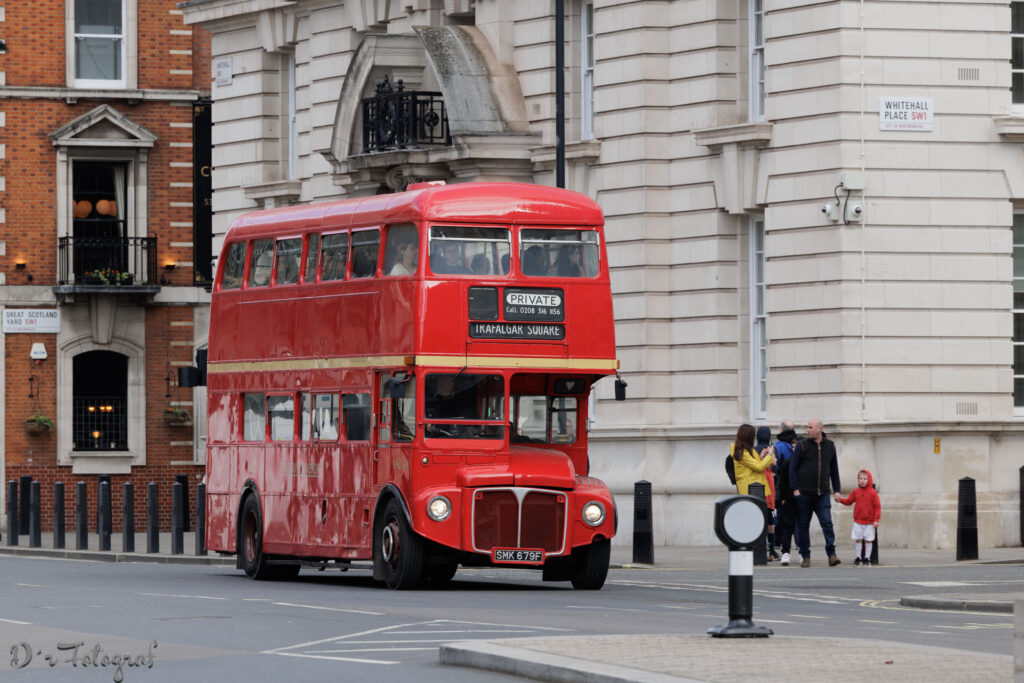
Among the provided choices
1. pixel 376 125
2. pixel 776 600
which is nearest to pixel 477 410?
pixel 776 600

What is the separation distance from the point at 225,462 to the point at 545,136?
9718mm

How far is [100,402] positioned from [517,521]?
81.7ft

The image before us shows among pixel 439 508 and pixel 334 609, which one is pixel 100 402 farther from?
pixel 334 609

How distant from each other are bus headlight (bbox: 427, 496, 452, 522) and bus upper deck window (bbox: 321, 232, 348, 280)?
3003 millimetres

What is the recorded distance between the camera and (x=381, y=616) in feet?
62.3

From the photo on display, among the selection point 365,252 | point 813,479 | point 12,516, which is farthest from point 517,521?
point 12,516

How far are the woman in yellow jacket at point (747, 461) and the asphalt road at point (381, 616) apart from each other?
109cm

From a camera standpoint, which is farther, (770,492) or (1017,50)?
(1017,50)

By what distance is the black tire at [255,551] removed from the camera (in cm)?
2631

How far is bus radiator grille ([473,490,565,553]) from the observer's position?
74.2 feet

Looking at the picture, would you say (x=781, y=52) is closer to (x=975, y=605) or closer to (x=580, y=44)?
(x=580, y=44)

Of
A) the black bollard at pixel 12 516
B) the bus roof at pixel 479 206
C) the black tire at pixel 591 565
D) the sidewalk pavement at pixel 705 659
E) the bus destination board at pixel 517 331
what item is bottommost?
the black bollard at pixel 12 516

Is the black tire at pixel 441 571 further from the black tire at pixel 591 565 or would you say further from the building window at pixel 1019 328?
the building window at pixel 1019 328

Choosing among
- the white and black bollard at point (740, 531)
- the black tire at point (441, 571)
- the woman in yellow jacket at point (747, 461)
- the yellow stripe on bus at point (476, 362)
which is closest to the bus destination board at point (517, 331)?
the yellow stripe on bus at point (476, 362)
